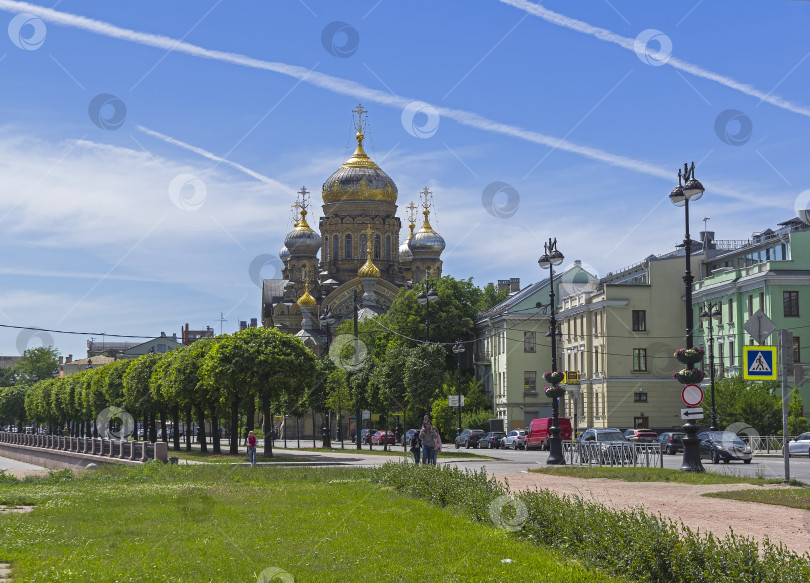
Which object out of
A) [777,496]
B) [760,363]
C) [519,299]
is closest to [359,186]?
[519,299]

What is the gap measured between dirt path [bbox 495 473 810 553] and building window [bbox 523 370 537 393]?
62.5 m

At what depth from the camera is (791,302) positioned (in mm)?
62750

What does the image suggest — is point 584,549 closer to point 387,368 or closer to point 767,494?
point 767,494

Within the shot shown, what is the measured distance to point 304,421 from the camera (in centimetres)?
11281

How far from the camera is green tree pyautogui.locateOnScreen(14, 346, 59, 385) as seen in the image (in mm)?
172250

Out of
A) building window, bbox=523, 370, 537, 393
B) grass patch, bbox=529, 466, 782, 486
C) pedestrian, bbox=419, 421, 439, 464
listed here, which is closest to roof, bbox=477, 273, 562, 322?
building window, bbox=523, 370, 537, 393

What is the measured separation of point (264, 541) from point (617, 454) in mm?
22469

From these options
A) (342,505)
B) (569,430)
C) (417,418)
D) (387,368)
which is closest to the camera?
(342,505)

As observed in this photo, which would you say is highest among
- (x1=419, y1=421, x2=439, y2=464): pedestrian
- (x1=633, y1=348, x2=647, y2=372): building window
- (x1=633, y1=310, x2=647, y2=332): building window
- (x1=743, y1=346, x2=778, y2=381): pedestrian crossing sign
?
(x1=633, y1=310, x2=647, y2=332): building window

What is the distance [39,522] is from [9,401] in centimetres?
12335

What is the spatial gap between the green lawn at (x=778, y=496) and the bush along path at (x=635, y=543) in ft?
15.8

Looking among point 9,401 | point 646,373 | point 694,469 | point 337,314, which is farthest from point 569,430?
point 9,401

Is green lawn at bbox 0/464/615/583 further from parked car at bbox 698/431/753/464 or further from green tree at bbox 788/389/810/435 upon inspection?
green tree at bbox 788/389/810/435

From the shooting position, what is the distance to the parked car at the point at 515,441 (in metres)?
67.8
